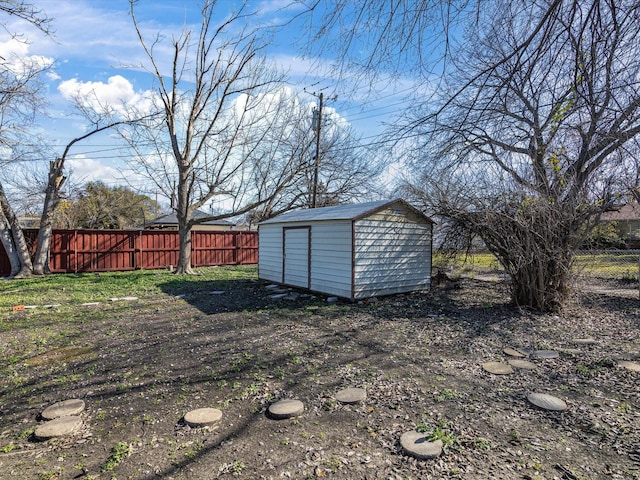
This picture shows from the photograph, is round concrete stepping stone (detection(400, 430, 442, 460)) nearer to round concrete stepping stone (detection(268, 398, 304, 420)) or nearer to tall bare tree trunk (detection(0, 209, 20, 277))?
round concrete stepping stone (detection(268, 398, 304, 420))

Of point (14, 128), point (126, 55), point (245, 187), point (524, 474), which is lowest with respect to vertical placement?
point (524, 474)

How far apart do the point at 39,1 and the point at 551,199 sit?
696cm

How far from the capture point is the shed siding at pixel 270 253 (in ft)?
31.0

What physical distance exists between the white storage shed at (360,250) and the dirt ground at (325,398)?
1796mm

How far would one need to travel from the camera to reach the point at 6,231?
11000 mm

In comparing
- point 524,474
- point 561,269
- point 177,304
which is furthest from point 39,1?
point 561,269

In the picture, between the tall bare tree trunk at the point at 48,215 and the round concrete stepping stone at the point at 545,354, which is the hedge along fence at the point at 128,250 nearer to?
the tall bare tree trunk at the point at 48,215

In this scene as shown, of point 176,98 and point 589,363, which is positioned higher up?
point 176,98

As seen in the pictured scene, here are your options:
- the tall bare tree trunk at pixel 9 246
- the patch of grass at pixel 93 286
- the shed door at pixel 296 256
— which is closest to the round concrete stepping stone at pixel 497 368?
the shed door at pixel 296 256

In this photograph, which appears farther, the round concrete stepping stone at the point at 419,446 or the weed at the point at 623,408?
the weed at the point at 623,408

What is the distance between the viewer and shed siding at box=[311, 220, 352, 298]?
7.31 metres

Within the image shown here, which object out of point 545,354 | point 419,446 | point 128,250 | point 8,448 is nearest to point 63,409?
point 8,448

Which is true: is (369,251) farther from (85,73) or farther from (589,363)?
(85,73)

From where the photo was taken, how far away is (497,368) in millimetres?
3664
